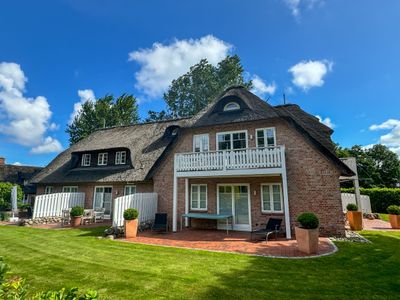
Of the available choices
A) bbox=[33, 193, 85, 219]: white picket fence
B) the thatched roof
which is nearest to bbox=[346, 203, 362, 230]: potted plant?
the thatched roof

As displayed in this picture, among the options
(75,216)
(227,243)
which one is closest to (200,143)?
(227,243)

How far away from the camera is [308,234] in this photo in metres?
8.52

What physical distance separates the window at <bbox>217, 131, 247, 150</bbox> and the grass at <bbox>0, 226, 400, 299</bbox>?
7.25 m

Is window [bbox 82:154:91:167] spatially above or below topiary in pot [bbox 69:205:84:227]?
above

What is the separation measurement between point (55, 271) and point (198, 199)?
30.1 ft

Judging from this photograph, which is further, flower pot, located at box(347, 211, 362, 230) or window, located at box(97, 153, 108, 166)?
window, located at box(97, 153, 108, 166)

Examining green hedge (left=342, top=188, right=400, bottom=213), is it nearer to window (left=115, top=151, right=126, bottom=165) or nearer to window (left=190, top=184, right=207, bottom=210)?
window (left=190, top=184, right=207, bottom=210)

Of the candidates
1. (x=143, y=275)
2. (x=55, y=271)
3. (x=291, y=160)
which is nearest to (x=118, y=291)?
(x=143, y=275)

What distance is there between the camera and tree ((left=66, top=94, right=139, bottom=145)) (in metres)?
41.3

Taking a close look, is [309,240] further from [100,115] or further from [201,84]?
[100,115]

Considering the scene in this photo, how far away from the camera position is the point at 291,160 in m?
12.8

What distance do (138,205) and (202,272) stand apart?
8.22 metres

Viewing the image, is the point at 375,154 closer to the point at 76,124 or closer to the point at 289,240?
the point at 289,240

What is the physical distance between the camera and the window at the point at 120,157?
62.6ft
